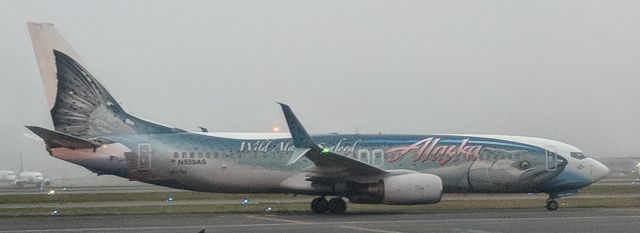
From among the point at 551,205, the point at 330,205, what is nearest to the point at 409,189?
the point at 330,205

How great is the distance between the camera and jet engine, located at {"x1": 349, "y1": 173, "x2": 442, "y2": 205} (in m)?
27.4

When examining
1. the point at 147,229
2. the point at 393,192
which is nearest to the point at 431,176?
the point at 393,192

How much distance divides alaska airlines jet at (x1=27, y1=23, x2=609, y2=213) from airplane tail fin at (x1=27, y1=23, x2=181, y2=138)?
3 cm

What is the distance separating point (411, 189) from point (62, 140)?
426 inches

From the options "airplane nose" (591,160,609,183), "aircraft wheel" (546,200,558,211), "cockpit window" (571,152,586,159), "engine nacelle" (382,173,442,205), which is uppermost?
"cockpit window" (571,152,586,159)

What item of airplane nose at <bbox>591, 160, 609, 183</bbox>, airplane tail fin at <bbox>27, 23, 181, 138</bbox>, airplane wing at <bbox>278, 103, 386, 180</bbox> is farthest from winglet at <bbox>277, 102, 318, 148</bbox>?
airplane nose at <bbox>591, 160, 609, 183</bbox>

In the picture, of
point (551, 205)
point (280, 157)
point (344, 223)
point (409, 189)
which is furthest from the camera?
point (551, 205)

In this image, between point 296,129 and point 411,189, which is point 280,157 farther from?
point 411,189

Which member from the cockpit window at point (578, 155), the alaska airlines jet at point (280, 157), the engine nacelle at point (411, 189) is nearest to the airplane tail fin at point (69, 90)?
the alaska airlines jet at point (280, 157)

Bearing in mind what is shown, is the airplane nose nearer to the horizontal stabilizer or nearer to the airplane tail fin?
the airplane tail fin

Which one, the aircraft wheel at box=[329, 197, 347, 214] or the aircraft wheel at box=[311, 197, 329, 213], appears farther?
the aircraft wheel at box=[311, 197, 329, 213]

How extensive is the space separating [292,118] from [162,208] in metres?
6.49

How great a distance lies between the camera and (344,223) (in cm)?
2266

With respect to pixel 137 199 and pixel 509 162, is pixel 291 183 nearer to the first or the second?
pixel 509 162
